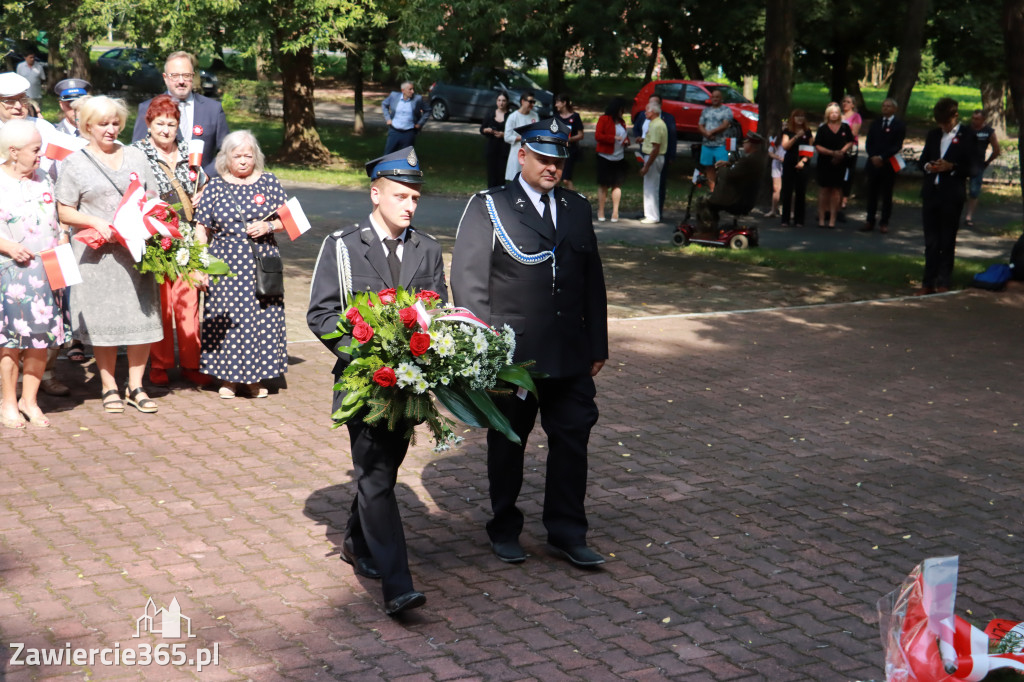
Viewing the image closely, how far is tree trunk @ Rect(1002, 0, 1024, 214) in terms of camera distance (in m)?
12.9

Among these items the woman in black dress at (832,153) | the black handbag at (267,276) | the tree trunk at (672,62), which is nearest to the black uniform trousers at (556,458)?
the black handbag at (267,276)

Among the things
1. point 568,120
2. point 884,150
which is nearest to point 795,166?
point 884,150

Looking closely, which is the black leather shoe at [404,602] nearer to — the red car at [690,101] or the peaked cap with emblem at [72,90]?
the peaked cap with emblem at [72,90]

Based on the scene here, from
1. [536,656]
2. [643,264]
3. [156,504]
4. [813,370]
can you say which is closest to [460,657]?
[536,656]

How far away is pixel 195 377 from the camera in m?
8.73

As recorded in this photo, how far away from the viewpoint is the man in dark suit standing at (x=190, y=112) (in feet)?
28.5

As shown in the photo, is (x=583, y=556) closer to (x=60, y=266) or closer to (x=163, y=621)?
(x=163, y=621)

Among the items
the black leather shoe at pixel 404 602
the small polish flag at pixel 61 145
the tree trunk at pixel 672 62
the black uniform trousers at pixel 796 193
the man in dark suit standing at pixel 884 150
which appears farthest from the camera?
the tree trunk at pixel 672 62

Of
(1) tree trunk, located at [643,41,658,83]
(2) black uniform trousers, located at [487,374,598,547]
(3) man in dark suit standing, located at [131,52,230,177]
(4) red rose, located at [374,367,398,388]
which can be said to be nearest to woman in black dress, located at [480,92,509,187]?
(1) tree trunk, located at [643,41,658,83]

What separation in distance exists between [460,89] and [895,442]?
31.0 metres

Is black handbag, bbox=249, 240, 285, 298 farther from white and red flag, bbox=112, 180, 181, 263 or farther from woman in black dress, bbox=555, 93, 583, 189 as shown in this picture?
woman in black dress, bbox=555, 93, 583, 189

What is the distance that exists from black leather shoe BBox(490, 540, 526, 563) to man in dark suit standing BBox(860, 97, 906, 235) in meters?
13.6

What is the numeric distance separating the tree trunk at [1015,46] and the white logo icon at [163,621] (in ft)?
37.4

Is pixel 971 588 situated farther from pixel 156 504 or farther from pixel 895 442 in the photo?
pixel 156 504
